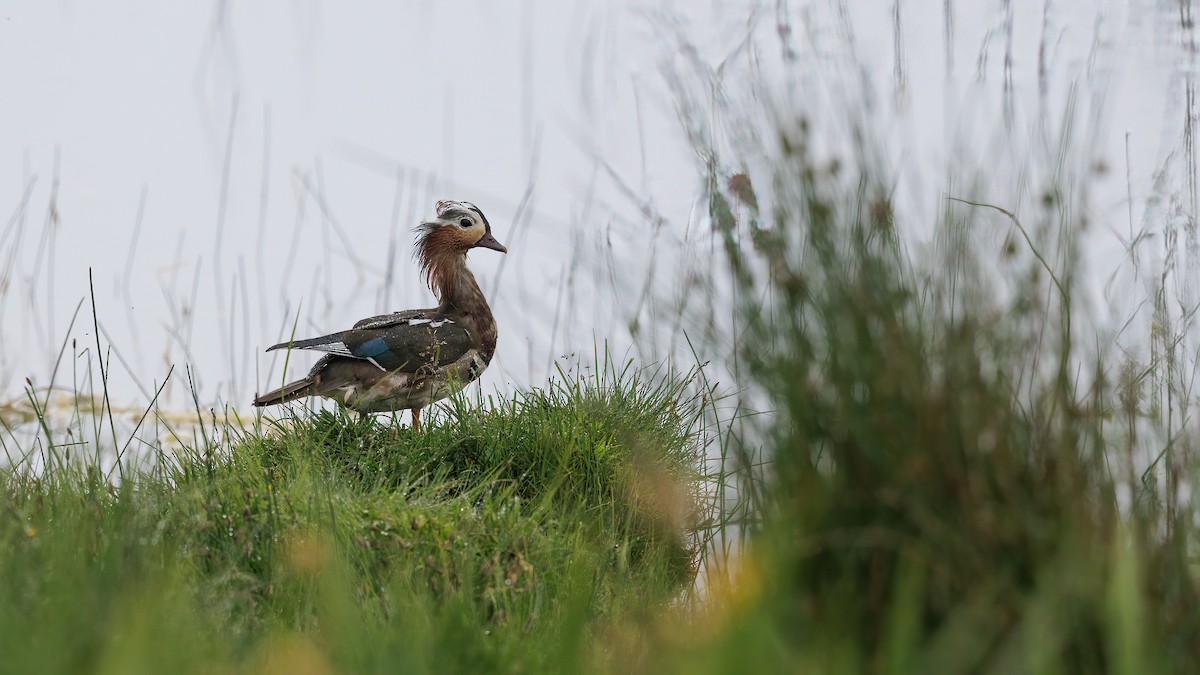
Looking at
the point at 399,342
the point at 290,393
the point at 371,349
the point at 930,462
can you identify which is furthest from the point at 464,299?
the point at 930,462

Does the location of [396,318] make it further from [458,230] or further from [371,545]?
[371,545]

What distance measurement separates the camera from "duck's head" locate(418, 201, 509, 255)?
300 inches

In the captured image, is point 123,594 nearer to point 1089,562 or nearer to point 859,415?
point 859,415

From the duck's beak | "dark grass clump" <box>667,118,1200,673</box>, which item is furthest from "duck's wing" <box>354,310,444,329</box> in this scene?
"dark grass clump" <box>667,118,1200,673</box>

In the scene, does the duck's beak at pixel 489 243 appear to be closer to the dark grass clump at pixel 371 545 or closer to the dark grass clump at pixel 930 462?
the dark grass clump at pixel 371 545

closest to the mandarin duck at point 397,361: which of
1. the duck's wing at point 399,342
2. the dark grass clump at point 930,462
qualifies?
the duck's wing at point 399,342

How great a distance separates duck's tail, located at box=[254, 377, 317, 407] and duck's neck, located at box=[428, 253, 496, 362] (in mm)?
988

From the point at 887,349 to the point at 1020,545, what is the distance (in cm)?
52

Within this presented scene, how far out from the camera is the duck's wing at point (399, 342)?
662 cm

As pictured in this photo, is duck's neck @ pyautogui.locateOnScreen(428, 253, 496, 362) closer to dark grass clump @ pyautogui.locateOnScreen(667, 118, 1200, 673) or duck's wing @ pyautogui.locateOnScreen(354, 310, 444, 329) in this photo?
duck's wing @ pyautogui.locateOnScreen(354, 310, 444, 329)

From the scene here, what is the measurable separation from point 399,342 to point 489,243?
3.79 ft

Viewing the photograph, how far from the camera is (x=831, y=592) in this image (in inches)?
112

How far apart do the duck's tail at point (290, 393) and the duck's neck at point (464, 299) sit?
988 mm

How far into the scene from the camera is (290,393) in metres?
6.56
